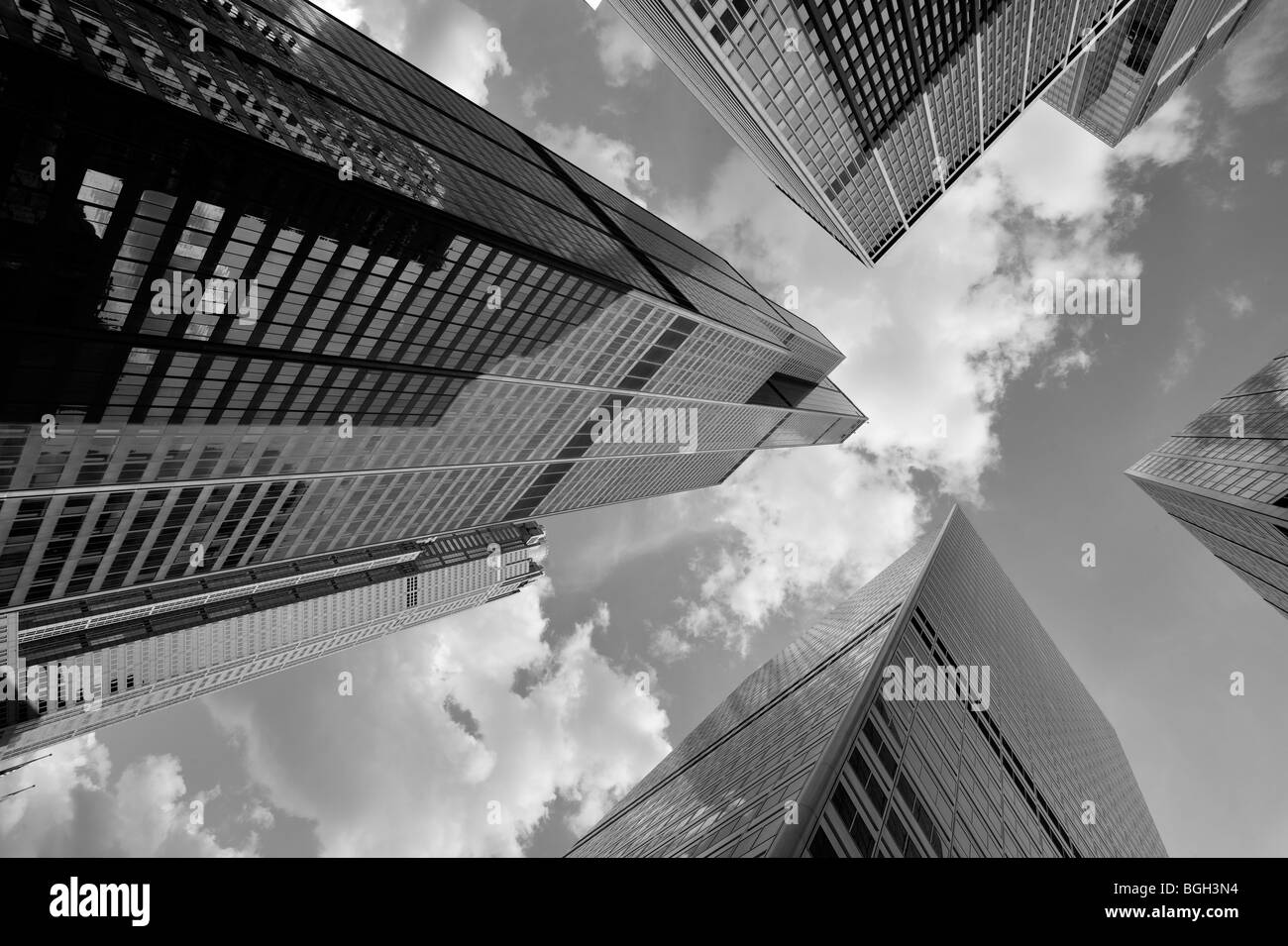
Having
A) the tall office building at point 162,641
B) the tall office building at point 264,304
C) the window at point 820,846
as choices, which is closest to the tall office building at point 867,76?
the tall office building at point 264,304

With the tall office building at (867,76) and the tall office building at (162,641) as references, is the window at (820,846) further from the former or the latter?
the tall office building at (162,641)

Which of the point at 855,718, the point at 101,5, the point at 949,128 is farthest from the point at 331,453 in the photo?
the point at 949,128

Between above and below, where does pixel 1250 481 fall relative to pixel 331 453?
below

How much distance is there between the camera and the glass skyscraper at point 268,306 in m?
31.6

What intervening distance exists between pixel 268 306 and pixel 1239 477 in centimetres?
8699

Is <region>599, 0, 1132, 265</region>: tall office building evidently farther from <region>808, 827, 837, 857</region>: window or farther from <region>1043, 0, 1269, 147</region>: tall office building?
<region>808, 827, 837, 857</region>: window

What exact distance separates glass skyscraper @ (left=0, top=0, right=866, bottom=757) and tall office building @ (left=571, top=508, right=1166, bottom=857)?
139 ft

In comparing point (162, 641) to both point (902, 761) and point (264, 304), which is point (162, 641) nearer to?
point (264, 304)

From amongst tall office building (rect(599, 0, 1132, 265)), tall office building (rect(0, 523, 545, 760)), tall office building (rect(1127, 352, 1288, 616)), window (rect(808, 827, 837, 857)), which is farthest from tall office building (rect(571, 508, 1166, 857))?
tall office building (rect(0, 523, 545, 760))

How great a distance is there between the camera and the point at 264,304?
43.7m

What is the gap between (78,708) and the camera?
12381 centimetres

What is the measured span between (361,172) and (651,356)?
48251mm

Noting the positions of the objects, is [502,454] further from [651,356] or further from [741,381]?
[741,381]

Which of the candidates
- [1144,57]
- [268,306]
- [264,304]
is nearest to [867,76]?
[268,306]
